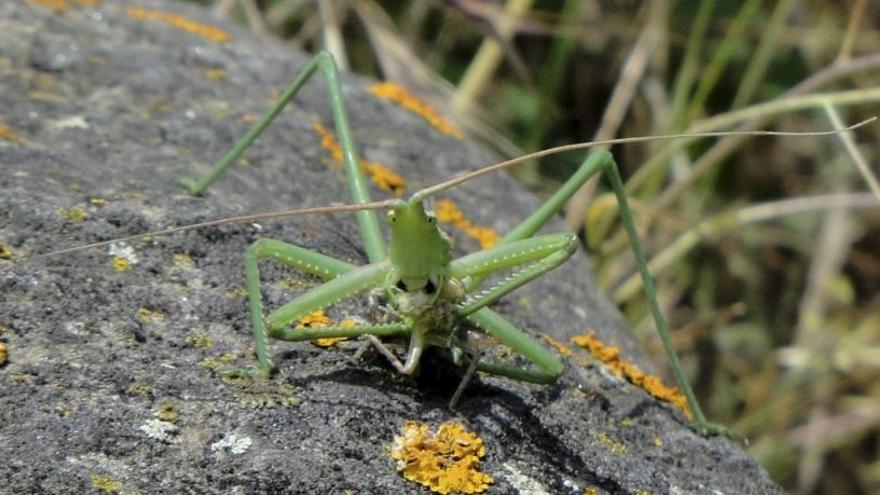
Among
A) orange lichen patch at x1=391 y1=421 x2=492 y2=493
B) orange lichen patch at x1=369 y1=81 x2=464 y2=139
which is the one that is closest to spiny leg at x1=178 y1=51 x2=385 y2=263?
orange lichen patch at x1=391 y1=421 x2=492 y2=493

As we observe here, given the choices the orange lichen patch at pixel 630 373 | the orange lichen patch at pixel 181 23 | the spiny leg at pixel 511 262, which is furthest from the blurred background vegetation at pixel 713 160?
the spiny leg at pixel 511 262

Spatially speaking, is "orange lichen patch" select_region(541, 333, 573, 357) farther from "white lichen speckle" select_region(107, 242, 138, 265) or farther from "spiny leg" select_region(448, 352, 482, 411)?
"white lichen speckle" select_region(107, 242, 138, 265)

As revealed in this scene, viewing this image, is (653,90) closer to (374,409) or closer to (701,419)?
(701,419)

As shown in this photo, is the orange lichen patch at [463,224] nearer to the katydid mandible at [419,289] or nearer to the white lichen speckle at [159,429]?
the katydid mandible at [419,289]

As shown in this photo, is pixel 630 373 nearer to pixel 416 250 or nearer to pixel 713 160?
pixel 416 250

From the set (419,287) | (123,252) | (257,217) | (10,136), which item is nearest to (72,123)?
(10,136)

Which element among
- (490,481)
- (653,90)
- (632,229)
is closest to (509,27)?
(653,90)
